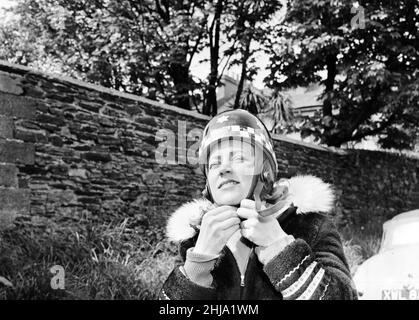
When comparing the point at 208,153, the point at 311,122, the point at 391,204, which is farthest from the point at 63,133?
the point at 391,204

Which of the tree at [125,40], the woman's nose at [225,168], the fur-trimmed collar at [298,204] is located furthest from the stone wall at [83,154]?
the woman's nose at [225,168]

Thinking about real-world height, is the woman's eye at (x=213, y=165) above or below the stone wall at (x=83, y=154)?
below

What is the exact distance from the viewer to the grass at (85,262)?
13.9 feet

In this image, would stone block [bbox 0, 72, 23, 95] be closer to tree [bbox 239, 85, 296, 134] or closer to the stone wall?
the stone wall

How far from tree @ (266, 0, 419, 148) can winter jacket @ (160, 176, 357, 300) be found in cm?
796

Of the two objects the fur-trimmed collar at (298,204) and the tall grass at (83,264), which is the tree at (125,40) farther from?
the fur-trimmed collar at (298,204)

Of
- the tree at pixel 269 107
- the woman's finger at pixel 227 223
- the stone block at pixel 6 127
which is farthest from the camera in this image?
the tree at pixel 269 107

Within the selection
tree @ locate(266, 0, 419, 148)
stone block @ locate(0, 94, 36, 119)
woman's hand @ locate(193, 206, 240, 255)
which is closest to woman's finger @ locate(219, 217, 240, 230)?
woman's hand @ locate(193, 206, 240, 255)

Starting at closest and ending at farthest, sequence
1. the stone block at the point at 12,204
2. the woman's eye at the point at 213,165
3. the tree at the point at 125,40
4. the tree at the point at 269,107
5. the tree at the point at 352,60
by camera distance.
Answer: the woman's eye at the point at 213,165 → the stone block at the point at 12,204 → the tree at the point at 352,60 → the tree at the point at 125,40 → the tree at the point at 269,107

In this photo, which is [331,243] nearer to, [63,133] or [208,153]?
[208,153]

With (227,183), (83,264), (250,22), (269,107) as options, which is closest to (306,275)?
(227,183)

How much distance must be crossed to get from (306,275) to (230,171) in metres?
0.31

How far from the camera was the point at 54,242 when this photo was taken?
5.16m

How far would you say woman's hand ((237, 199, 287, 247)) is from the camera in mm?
1116
